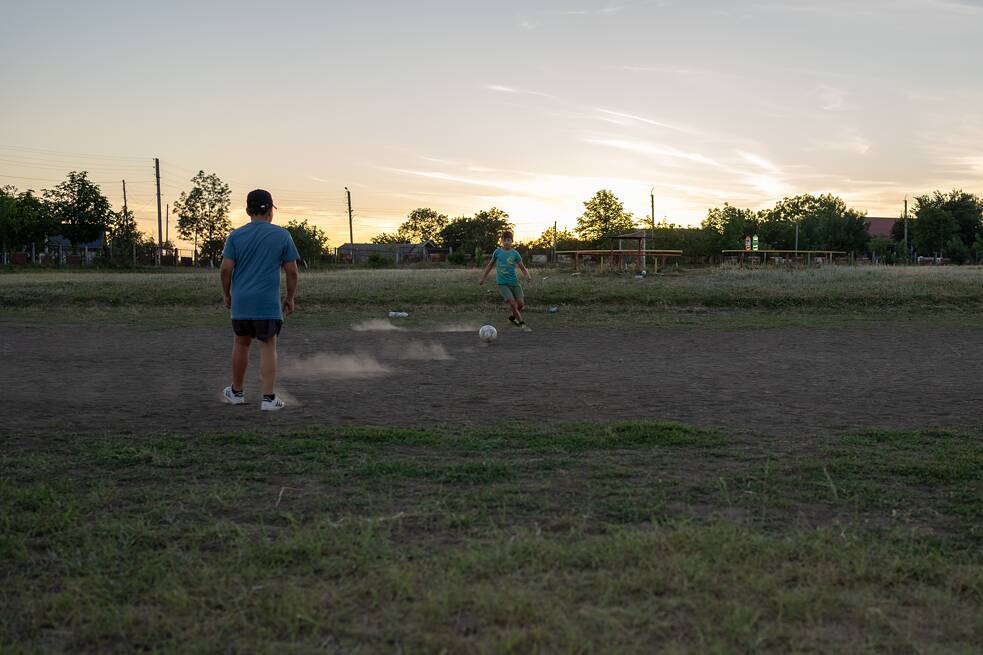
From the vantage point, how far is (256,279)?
7520mm

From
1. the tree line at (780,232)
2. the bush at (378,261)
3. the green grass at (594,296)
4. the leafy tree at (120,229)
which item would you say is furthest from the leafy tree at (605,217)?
the green grass at (594,296)

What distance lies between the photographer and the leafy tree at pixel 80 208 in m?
65.9

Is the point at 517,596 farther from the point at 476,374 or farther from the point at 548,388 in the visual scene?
the point at 476,374

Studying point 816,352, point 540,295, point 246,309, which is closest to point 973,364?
point 816,352

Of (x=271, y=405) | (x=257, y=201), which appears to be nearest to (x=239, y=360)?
(x=271, y=405)

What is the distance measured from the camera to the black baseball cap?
24.8 feet

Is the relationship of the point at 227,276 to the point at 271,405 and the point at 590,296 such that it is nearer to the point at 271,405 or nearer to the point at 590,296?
the point at 271,405

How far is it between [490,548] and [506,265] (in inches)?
495

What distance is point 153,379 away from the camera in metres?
9.41

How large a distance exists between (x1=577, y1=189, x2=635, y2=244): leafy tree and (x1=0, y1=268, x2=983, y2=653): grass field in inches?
3014

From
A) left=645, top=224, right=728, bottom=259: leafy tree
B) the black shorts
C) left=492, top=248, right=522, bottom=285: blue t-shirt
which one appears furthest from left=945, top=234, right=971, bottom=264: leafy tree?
the black shorts

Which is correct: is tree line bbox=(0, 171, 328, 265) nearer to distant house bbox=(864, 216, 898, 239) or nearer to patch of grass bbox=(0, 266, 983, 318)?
patch of grass bbox=(0, 266, 983, 318)

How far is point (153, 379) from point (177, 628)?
7080 millimetres

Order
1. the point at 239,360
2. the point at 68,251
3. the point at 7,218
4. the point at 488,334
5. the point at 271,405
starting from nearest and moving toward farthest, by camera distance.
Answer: the point at 271,405 < the point at 239,360 < the point at 488,334 < the point at 7,218 < the point at 68,251
